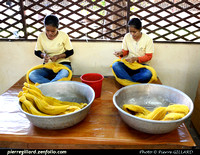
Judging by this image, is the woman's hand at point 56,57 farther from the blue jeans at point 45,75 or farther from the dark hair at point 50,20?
the dark hair at point 50,20

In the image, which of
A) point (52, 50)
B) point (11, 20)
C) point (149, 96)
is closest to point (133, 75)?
point (149, 96)

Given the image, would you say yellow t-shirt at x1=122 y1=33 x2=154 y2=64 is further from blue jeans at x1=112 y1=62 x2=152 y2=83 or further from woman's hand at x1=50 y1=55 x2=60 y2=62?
woman's hand at x1=50 y1=55 x2=60 y2=62

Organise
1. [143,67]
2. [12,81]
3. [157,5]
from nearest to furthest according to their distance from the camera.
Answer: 1. [143,67]
2. [157,5]
3. [12,81]

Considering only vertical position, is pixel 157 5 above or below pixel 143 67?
above

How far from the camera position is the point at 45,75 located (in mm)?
1928

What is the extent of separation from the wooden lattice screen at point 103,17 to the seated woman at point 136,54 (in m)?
0.35

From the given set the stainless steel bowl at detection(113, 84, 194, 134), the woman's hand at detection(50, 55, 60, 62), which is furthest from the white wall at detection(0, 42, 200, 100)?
the stainless steel bowl at detection(113, 84, 194, 134)

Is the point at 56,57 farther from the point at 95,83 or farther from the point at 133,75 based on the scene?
the point at 133,75

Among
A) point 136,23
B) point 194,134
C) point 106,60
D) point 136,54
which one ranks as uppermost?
point 136,23

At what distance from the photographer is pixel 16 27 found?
7.50 feet

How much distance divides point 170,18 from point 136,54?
0.71 m

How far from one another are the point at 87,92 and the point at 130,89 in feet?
1.20

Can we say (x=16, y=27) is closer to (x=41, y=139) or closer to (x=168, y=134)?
(x=41, y=139)

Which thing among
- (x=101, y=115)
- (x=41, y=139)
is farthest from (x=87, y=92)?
(x=41, y=139)
